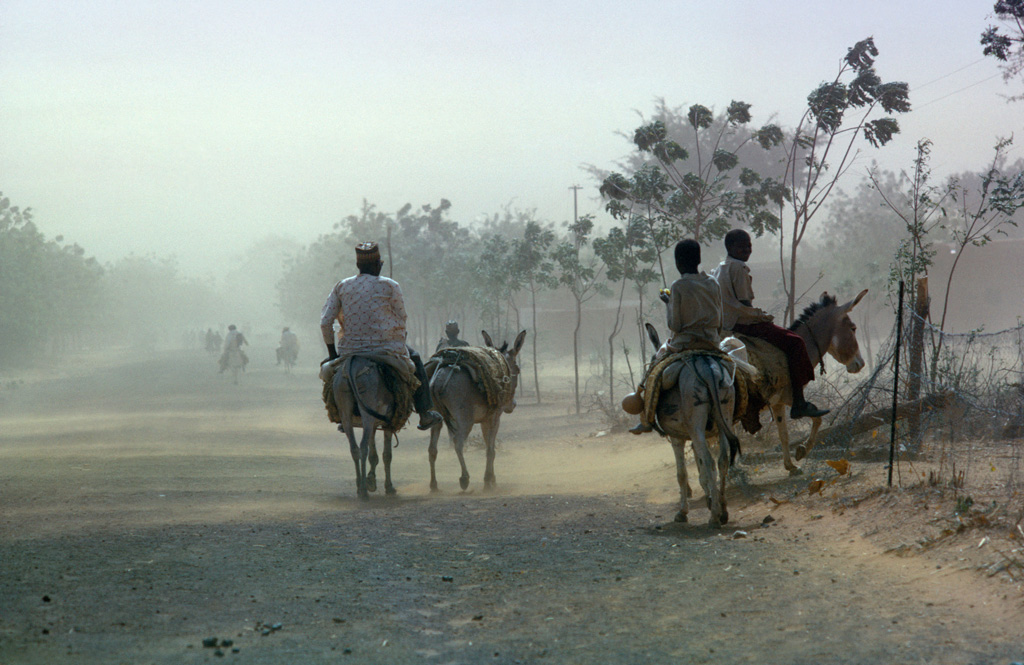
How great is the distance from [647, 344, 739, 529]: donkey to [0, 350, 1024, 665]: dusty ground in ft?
1.48

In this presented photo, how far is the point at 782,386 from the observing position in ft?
28.7

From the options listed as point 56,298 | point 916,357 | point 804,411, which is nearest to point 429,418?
point 804,411

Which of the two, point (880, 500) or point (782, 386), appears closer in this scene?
point (880, 500)

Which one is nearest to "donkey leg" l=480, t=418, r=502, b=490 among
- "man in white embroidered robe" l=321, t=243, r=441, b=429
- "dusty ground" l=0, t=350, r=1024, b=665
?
"dusty ground" l=0, t=350, r=1024, b=665

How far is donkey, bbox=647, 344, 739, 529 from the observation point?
6.93 meters

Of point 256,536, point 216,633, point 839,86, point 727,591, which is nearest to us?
point 216,633

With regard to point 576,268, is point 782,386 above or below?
below

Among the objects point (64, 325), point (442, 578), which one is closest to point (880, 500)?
point (442, 578)

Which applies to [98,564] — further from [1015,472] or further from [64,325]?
[64,325]

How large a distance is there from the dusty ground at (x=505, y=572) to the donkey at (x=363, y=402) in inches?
22.4

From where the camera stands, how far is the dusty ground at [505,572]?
4.45 meters

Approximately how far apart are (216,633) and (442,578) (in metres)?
1.69

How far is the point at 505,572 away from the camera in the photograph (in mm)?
5988

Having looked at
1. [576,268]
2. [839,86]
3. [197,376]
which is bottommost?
[197,376]
